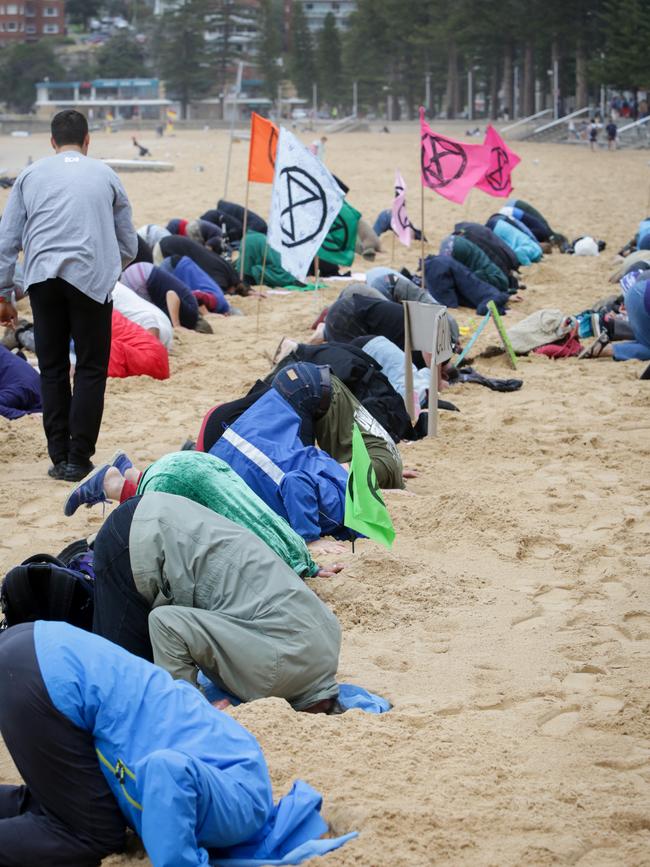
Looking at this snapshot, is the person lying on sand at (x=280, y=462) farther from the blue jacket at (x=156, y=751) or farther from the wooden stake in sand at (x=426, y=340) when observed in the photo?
the blue jacket at (x=156, y=751)

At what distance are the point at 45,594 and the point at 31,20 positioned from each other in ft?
431

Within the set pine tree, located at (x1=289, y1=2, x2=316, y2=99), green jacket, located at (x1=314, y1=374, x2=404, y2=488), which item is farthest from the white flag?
pine tree, located at (x1=289, y1=2, x2=316, y2=99)

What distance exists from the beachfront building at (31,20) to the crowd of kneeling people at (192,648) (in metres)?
121

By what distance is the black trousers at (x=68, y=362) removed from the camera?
5.67m

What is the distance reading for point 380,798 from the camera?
2.98 metres

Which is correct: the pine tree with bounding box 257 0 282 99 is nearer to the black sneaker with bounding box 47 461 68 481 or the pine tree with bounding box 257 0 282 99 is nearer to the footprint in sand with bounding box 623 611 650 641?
the black sneaker with bounding box 47 461 68 481

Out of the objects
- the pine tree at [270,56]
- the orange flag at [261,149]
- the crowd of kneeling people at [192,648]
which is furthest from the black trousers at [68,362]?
the pine tree at [270,56]

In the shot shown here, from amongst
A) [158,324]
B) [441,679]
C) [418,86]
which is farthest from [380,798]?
[418,86]

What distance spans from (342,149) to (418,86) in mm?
34734

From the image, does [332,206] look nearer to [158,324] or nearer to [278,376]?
[158,324]

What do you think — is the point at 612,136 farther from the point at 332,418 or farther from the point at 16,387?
the point at 332,418

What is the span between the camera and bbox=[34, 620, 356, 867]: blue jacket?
256cm

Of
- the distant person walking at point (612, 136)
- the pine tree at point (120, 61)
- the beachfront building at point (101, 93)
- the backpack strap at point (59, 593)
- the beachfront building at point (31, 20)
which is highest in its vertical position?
the beachfront building at point (31, 20)

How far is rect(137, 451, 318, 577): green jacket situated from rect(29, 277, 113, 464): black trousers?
1.92 meters
